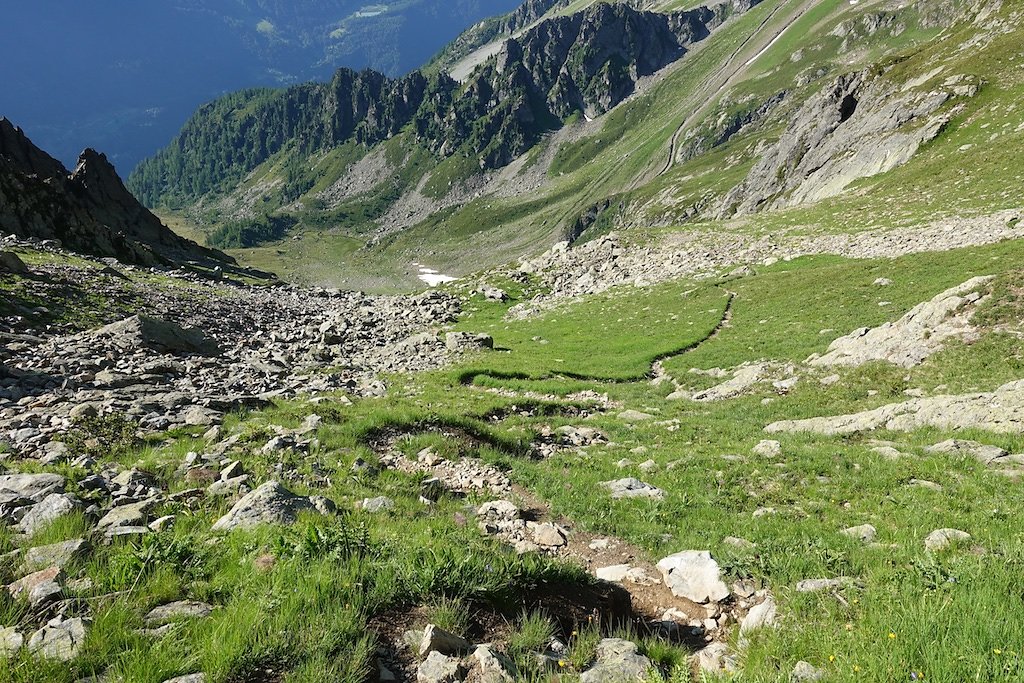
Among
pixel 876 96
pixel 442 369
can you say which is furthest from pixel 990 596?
pixel 876 96

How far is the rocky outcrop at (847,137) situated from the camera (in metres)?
69.9

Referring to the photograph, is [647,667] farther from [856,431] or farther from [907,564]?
[856,431]

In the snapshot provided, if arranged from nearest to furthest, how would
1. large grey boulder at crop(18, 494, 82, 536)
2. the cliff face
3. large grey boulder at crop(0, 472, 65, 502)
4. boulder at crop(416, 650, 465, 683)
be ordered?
boulder at crop(416, 650, 465, 683) < large grey boulder at crop(18, 494, 82, 536) < large grey boulder at crop(0, 472, 65, 502) < the cliff face

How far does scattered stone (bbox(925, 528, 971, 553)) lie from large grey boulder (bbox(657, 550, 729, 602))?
9.64ft

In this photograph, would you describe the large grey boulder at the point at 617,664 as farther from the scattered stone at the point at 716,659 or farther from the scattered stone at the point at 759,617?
the scattered stone at the point at 759,617

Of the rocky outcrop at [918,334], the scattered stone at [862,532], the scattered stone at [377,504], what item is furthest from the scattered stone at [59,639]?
the rocky outcrop at [918,334]

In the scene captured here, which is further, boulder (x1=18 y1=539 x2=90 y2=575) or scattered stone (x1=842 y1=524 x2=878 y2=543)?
scattered stone (x1=842 y1=524 x2=878 y2=543)

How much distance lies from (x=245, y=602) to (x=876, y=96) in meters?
118

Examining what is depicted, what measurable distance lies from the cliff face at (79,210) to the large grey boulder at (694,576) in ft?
280

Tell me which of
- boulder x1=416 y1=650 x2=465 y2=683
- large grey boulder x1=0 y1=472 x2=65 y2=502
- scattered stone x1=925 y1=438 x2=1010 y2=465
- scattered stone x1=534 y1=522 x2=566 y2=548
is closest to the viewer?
boulder x1=416 y1=650 x2=465 y2=683

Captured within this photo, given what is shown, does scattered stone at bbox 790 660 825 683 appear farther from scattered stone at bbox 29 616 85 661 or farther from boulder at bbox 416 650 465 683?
scattered stone at bbox 29 616 85 661

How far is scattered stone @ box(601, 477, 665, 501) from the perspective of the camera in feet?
37.5

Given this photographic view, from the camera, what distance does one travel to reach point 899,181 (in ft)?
192

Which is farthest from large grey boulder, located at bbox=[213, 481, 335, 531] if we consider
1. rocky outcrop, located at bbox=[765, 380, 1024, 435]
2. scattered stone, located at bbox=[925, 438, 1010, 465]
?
rocky outcrop, located at bbox=[765, 380, 1024, 435]
